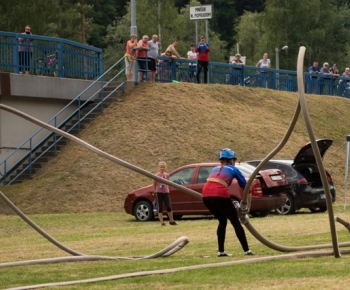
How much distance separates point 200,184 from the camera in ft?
92.3

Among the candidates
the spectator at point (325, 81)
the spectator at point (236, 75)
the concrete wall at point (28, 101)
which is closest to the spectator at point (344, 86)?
the spectator at point (325, 81)

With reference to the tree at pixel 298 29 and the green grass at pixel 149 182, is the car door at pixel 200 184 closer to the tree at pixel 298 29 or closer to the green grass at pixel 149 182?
the green grass at pixel 149 182

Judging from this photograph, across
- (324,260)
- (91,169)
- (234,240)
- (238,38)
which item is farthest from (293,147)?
(238,38)

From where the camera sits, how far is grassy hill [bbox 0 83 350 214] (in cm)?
3300

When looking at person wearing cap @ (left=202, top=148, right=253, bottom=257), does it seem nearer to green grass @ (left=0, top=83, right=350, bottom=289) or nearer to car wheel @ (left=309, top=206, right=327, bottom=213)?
green grass @ (left=0, top=83, right=350, bottom=289)

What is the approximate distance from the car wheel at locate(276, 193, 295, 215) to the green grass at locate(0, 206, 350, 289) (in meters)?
0.36

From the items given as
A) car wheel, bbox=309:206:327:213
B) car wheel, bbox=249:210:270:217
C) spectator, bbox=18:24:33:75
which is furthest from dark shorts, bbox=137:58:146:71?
car wheel, bbox=249:210:270:217

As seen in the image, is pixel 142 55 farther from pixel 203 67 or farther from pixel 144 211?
pixel 144 211

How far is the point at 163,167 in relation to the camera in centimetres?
2580

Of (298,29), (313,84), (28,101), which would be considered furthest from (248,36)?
(28,101)

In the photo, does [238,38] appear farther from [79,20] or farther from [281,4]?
[79,20]

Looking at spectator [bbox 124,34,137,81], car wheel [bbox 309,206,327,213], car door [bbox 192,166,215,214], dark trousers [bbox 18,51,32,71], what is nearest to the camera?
car door [bbox 192,166,215,214]

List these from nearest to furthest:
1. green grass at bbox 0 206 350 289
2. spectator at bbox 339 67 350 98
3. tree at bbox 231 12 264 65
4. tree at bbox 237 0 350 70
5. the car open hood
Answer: green grass at bbox 0 206 350 289 → the car open hood → spectator at bbox 339 67 350 98 → tree at bbox 237 0 350 70 → tree at bbox 231 12 264 65

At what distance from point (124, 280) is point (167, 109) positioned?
24.6m
